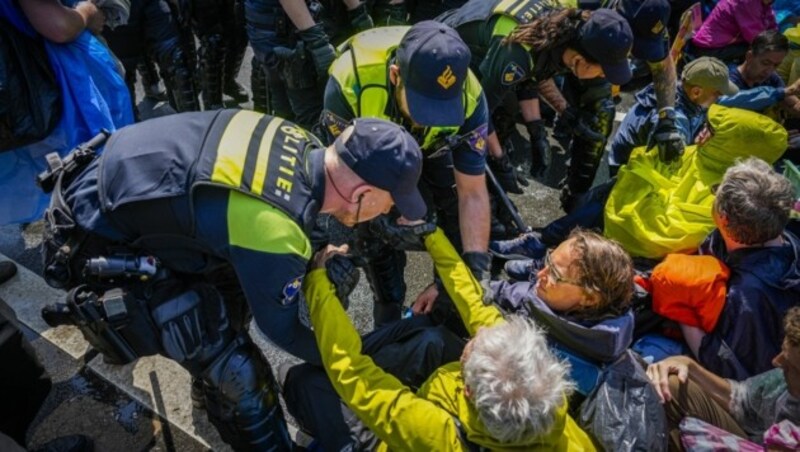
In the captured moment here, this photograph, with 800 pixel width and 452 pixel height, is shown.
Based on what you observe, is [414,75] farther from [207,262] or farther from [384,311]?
[384,311]

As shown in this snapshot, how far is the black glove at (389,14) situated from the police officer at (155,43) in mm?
1332

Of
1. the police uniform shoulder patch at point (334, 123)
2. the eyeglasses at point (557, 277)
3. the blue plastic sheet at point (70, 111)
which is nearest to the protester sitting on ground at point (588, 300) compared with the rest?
the eyeglasses at point (557, 277)

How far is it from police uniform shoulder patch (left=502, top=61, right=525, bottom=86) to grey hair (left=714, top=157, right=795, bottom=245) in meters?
1.04

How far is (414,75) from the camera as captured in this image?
2.14m

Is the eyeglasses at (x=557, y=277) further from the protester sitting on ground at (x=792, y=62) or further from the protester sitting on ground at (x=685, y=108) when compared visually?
the protester sitting on ground at (x=792, y=62)

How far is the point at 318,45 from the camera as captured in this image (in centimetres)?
309

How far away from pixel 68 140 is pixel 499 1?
6.85 ft

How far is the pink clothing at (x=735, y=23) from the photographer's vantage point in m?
4.86

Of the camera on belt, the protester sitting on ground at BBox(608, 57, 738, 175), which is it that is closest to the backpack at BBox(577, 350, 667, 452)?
the camera on belt

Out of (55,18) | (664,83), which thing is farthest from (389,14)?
(55,18)

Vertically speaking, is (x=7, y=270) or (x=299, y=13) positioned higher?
(x=299, y=13)

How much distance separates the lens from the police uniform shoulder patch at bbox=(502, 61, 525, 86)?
2.81 meters

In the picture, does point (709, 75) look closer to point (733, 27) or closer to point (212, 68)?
point (733, 27)

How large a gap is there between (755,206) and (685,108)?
1.52 m
